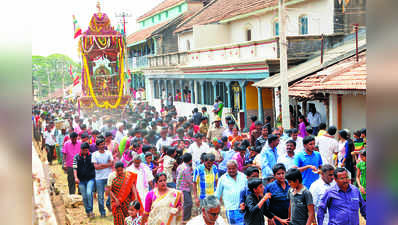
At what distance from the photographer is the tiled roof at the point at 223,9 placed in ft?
23.1

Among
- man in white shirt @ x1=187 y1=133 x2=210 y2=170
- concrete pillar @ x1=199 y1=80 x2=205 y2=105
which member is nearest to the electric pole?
concrete pillar @ x1=199 y1=80 x2=205 y2=105

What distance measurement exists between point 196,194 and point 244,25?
4553 millimetres

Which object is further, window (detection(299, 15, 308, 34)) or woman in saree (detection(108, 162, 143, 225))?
window (detection(299, 15, 308, 34))

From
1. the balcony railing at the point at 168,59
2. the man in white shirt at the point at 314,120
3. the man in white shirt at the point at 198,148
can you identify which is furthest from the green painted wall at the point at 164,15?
the man in white shirt at the point at 314,120

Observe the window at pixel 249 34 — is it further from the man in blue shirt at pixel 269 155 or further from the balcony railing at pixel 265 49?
the man in blue shirt at pixel 269 155

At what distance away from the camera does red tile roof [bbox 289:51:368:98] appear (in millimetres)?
6637

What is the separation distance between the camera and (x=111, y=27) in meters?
5.49

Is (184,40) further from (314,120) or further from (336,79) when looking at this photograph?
(314,120)

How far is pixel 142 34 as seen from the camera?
5934mm

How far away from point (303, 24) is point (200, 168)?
495 cm

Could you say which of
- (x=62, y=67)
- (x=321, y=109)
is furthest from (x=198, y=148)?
(x=321, y=109)

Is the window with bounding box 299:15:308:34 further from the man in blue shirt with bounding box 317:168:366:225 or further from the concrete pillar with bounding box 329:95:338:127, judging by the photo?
the man in blue shirt with bounding box 317:168:366:225

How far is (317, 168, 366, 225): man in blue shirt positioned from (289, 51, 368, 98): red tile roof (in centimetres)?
273

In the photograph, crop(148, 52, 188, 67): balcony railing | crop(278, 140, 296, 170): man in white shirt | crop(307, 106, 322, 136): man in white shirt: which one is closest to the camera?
crop(278, 140, 296, 170): man in white shirt
